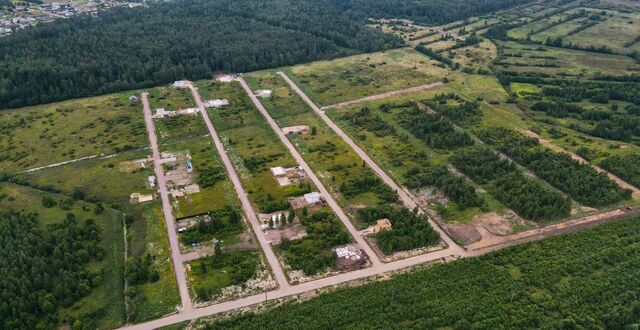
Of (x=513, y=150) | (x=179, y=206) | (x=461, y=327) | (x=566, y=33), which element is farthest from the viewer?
(x=566, y=33)

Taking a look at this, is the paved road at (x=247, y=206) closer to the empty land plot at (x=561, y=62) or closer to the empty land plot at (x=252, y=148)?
the empty land plot at (x=252, y=148)

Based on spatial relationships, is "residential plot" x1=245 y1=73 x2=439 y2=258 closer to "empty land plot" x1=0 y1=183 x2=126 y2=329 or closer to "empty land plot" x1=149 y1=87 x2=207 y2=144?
"empty land plot" x1=149 y1=87 x2=207 y2=144

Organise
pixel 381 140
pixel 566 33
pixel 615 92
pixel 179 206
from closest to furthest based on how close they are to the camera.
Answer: pixel 179 206
pixel 381 140
pixel 615 92
pixel 566 33

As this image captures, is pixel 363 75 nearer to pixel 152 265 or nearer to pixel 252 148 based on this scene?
pixel 252 148

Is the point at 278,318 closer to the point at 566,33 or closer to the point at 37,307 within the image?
the point at 37,307

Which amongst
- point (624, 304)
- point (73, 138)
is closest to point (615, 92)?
point (624, 304)

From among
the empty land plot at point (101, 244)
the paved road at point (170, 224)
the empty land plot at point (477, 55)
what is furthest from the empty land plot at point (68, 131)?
the empty land plot at point (477, 55)

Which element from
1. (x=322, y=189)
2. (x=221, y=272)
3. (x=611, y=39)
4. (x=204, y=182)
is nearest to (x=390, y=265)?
(x=322, y=189)
